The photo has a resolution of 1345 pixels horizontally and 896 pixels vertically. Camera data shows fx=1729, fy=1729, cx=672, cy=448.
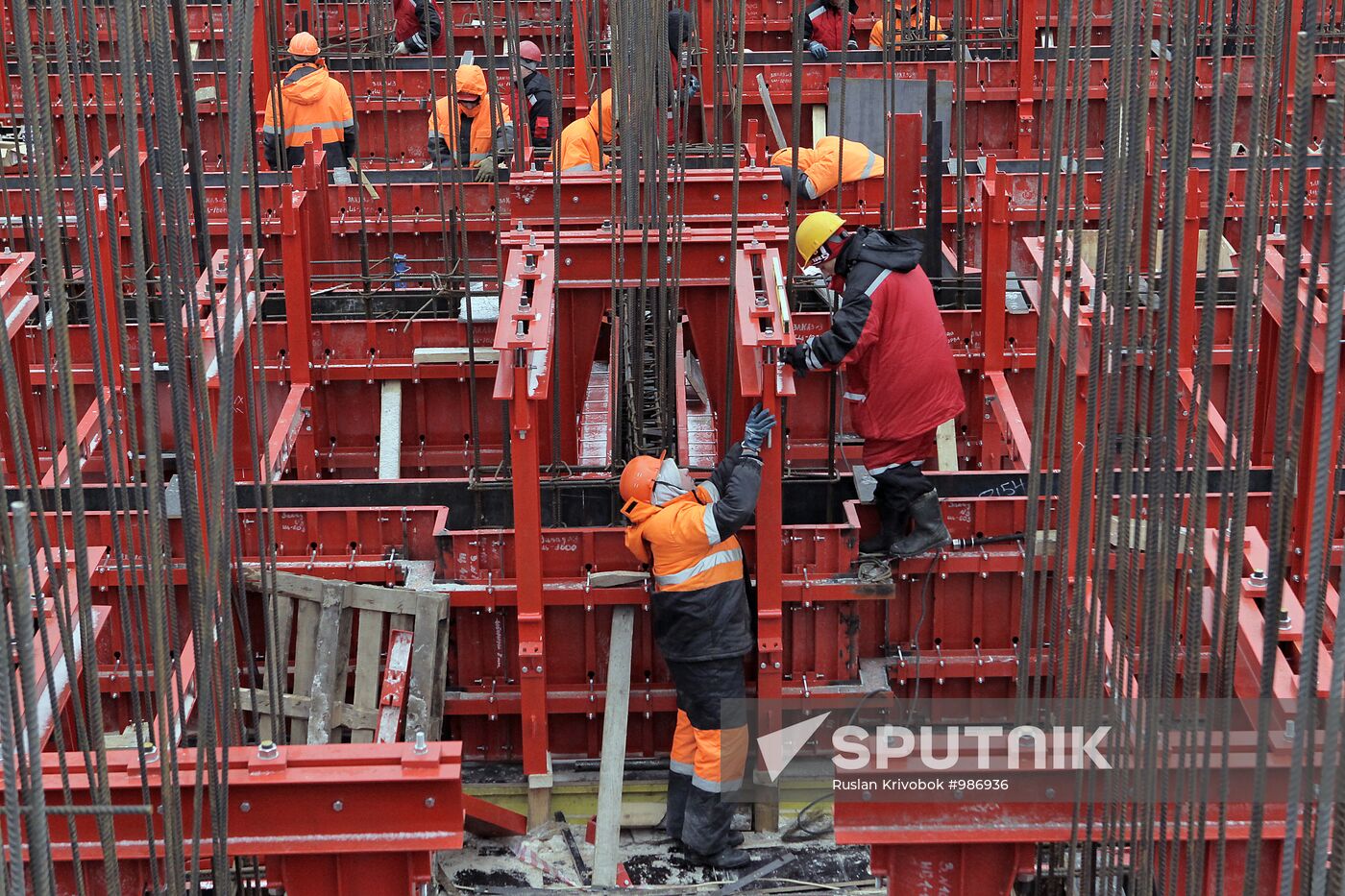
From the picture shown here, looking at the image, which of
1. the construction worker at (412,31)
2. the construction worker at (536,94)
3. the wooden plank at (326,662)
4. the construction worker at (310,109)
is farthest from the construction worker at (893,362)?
the construction worker at (412,31)

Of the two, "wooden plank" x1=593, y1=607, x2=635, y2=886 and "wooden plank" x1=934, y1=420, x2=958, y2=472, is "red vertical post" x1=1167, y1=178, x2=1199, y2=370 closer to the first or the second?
"wooden plank" x1=934, y1=420, x2=958, y2=472

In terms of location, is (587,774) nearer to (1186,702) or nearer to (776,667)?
(776,667)

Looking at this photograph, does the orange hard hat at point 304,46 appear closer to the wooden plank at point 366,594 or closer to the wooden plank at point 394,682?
A: the wooden plank at point 366,594

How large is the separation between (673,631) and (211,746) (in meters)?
3.19

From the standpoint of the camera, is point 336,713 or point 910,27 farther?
point 910,27

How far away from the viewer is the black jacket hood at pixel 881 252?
9.05 m

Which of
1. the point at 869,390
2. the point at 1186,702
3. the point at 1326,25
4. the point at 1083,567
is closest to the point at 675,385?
the point at 869,390

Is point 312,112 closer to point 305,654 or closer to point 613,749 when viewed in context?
point 305,654

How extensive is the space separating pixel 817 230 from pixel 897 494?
148 cm

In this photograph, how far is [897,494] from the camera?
9.07 metres

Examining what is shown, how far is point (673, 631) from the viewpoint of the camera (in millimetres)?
8297

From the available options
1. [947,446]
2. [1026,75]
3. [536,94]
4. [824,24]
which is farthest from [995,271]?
[824,24]

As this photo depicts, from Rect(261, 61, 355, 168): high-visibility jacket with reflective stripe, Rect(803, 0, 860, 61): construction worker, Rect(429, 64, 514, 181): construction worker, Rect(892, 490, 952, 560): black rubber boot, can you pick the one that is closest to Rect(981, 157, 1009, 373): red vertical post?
Rect(892, 490, 952, 560): black rubber boot

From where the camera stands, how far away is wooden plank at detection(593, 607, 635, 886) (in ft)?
26.9
